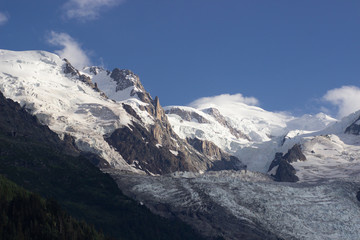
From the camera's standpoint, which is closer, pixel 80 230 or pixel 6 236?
pixel 6 236

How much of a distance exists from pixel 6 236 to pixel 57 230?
1316cm

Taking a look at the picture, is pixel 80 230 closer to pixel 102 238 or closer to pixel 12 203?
pixel 102 238

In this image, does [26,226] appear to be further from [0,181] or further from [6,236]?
[0,181]

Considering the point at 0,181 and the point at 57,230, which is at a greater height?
the point at 0,181

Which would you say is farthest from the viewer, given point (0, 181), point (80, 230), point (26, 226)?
point (0, 181)

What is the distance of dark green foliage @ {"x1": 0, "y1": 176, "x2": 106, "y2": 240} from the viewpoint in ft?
416

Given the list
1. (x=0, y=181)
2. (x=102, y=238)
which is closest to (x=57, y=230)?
(x=102, y=238)

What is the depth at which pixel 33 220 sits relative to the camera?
438 feet

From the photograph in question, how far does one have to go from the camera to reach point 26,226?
430 feet

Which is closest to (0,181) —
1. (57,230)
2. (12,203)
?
(12,203)

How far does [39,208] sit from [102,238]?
18.1 m

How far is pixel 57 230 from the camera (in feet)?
434

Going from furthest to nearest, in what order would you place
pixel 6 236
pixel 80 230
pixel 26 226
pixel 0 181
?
1. pixel 0 181
2. pixel 80 230
3. pixel 26 226
4. pixel 6 236

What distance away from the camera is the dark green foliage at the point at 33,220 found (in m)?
127
